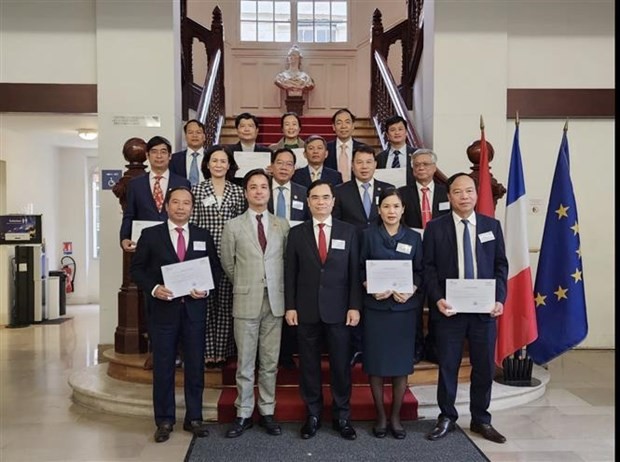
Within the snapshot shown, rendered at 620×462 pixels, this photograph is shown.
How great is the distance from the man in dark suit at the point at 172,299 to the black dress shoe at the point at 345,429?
0.80m

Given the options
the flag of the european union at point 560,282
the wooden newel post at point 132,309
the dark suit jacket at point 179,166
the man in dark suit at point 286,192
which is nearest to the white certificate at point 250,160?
the man in dark suit at point 286,192

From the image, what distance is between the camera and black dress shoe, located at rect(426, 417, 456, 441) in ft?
11.6

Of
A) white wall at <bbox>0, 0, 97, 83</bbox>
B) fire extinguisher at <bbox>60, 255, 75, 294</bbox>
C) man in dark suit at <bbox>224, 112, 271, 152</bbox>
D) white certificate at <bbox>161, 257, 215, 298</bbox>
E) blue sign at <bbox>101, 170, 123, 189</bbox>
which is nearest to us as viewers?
white certificate at <bbox>161, 257, 215, 298</bbox>

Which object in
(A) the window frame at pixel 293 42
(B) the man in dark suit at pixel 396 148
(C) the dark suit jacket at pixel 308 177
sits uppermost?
(A) the window frame at pixel 293 42

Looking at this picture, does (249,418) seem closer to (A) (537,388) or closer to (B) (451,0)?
(A) (537,388)

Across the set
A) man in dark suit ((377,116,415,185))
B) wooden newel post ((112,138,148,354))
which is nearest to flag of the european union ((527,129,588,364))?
man in dark suit ((377,116,415,185))

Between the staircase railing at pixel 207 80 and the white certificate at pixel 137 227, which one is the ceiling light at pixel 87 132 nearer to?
the staircase railing at pixel 207 80

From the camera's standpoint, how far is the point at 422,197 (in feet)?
13.2

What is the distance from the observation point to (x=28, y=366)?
562 cm

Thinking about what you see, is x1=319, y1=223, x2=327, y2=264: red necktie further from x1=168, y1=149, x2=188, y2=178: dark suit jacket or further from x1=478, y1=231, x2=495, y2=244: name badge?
x1=168, y1=149, x2=188, y2=178: dark suit jacket

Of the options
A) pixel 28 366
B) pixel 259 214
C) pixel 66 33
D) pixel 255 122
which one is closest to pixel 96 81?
pixel 66 33

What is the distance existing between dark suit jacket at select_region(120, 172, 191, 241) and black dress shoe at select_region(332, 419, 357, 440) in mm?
1739

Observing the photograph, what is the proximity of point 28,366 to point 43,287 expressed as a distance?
3257 mm

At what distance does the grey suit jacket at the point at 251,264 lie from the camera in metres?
3.47
